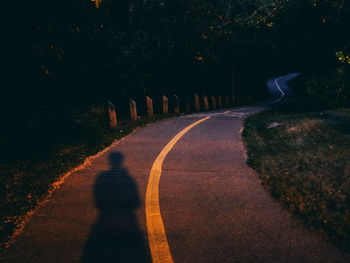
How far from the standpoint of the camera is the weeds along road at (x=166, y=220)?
11.2ft

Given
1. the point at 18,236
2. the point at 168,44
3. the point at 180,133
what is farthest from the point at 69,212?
the point at 168,44

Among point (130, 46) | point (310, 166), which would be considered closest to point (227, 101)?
point (130, 46)

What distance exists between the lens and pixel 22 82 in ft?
27.0

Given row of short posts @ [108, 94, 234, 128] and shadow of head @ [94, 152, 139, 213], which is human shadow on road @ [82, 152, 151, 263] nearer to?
shadow of head @ [94, 152, 139, 213]

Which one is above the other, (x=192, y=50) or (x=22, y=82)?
(x=192, y=50)

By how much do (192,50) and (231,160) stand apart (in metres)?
12.6

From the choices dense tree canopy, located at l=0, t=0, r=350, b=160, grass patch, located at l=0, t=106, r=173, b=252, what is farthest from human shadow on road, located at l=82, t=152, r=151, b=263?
dense tree canopy, located at l=0, t=0, r=350, b=160

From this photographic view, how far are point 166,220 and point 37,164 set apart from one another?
436cm

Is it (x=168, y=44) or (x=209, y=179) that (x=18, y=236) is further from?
(x=168, y=44)

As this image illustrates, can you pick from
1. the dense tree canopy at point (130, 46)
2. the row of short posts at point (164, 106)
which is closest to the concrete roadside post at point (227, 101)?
the row of short posts at point (164, 106)

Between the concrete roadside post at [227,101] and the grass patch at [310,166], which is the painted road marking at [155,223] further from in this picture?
the concrete roadside post at [227,101]

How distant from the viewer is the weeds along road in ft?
11.2

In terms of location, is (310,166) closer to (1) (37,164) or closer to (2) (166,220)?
(2) (166,220)

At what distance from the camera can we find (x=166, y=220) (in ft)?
13.8
